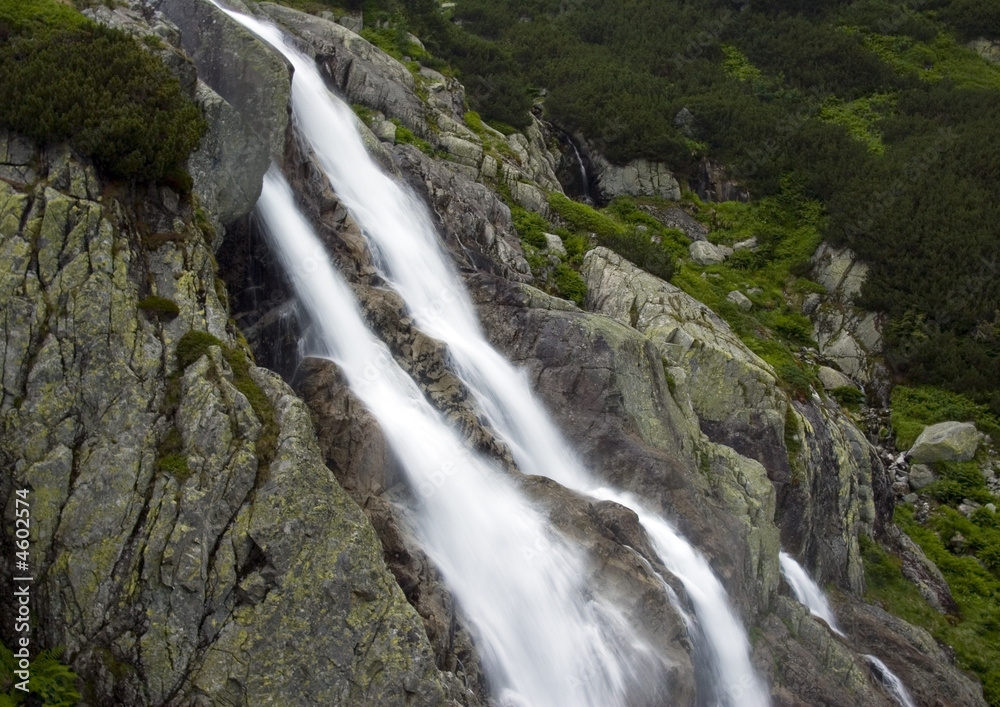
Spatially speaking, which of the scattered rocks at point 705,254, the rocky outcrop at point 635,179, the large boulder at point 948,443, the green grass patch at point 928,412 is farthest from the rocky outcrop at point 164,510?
the rocky outcrop at point 635,179

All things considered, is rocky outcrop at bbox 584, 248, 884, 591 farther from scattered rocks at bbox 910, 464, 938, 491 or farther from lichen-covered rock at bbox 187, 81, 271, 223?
lichen-covered rock at bbox 187, 81, 271, 223

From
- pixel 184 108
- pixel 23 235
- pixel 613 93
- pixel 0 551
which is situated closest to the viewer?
pixel 0 551

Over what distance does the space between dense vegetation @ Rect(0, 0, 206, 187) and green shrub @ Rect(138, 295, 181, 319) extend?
2.27 m

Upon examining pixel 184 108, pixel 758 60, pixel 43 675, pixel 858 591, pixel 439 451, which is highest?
Result: pixel 758 60

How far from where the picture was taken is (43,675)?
26.9 feet

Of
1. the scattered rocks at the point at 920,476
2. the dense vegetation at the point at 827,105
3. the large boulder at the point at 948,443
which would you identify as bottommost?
the scattered rocks at the point at 920,476

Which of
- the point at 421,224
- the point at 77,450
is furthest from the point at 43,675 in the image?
the point at 421,224

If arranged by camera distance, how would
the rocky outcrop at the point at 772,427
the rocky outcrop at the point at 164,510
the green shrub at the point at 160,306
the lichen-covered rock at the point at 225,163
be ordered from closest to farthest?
→ 1. the rocky outcrop at the point at 164,510
2. the green shrub at the point at 160,306
3. the lichen-covered rock at the point at 225,163
4. the rocky outcrop at the point at 772,427

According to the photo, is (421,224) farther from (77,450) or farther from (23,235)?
(77,450)

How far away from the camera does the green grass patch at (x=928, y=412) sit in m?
27.4

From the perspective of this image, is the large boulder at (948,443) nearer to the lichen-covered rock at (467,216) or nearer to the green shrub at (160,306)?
the lichen-covered rock at (467,216)

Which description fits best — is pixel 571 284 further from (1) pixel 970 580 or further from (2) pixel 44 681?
(2) pixel 44 681

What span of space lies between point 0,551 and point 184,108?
25.4 ft

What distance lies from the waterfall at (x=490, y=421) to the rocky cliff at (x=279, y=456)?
50 centimetres
